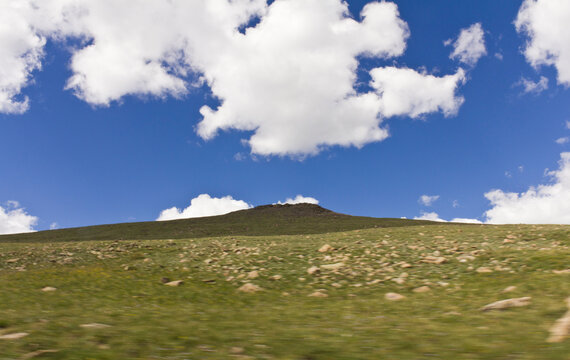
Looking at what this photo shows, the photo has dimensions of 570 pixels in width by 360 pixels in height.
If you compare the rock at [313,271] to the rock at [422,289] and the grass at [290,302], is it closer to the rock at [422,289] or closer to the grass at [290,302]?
the grass at [290,302]

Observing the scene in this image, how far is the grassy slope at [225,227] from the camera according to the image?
60834 mm

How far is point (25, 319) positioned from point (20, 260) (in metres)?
13.3

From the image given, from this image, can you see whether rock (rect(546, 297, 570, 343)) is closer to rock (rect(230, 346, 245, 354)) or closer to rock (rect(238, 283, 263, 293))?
rock (rect(230, 346, 245, 354))

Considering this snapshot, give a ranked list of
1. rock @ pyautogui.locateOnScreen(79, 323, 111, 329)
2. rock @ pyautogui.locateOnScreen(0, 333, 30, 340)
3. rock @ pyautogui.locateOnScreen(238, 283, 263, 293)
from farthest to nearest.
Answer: rock @ pyautogui.locateOnScreen(238, 283, 263, 293)
rock @ pyautogui.locateOnScreen(79, 323, 111, 329)
rock @ pyautogui.locateOnScreen(0, 333, 30, 340)

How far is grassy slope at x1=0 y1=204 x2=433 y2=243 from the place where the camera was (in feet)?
200

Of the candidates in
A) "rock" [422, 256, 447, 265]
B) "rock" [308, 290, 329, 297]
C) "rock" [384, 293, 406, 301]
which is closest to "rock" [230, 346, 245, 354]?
"rock" [384, 293, 406, 301]

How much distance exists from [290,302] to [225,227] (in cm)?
6073

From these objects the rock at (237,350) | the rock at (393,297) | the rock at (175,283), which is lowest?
the rock at (393,297)

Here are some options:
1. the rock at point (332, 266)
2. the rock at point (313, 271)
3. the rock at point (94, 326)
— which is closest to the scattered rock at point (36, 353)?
the rock at point (94, 326)

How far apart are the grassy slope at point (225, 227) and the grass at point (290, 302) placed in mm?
40793

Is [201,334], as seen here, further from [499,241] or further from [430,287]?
[499,241]

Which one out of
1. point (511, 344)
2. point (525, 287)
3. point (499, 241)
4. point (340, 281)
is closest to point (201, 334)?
point (511, 344)

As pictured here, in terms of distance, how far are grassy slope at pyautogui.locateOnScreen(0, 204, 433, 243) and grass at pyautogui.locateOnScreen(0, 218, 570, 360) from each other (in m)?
40.8

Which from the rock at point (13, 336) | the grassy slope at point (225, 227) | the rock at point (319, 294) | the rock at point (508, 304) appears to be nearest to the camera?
the rock at point (13, 336)
